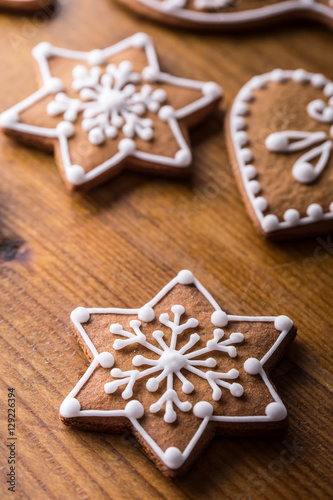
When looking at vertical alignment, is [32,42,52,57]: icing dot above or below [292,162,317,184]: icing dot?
above

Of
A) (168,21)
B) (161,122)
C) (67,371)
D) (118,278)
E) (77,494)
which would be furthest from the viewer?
(168,21)

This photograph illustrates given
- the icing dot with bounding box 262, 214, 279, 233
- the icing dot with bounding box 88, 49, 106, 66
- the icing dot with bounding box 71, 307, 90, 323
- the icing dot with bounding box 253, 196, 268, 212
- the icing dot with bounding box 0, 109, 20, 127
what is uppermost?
the icing dot with bounding box 88, 49, 106, 66

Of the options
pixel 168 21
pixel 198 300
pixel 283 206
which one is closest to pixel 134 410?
pixel 198 300

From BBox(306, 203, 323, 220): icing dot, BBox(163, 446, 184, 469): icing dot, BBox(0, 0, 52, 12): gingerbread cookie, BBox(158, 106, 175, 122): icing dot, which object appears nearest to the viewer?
BBox(163, 446, 184, 469): icing dot

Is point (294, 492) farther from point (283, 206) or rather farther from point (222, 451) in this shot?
point (283, 206)

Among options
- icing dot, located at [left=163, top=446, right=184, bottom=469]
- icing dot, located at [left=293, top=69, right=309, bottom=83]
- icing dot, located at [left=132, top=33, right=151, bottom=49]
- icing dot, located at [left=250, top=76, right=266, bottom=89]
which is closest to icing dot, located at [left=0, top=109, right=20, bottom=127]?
icing dot, located at [left=132, top=33, right=151, bottom=49]

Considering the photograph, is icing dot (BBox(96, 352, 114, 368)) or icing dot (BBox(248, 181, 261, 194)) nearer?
icing dot (BBox(96, 352, 114, 368))

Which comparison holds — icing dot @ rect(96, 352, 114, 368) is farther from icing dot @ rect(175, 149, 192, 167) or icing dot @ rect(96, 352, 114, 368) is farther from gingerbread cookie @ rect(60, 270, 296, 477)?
icing dot @ rect(175, 149, 192, 167)
